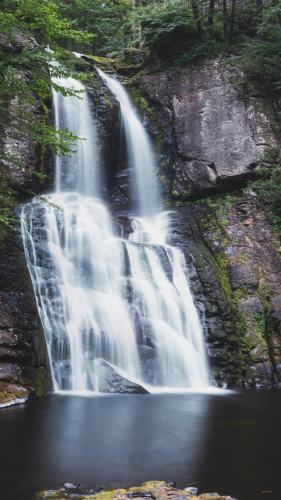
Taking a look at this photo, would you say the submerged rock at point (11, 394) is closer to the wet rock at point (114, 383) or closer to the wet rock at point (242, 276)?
the wet rock at point (114, 383)

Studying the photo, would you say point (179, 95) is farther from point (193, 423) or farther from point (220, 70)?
point (193, 423)

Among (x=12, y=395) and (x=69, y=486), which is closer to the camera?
(x=69, y=486)

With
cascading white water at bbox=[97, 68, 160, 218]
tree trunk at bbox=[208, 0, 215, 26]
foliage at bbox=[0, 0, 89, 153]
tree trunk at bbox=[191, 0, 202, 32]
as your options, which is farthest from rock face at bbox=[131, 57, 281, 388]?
foliage at bbox=[0, 0, 89, 153]

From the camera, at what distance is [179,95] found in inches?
625

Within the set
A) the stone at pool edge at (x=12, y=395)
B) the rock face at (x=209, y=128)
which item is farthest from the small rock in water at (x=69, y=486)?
the rock face at (x=209, y=128)

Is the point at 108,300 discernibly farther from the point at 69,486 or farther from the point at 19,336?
the point at 69,486

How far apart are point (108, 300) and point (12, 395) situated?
3303mm

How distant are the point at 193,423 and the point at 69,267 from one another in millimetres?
4769

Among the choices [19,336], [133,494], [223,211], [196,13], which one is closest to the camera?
[133,494]

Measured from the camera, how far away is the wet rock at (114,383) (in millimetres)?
8336

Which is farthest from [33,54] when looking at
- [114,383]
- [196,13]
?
[196,13]

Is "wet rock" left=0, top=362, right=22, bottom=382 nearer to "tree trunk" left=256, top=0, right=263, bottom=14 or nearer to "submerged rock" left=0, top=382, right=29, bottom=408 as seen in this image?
"submerged rock" left=0, top=382, right=29, bottom=408

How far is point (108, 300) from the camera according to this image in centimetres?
1000

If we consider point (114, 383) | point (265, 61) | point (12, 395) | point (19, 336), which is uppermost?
point (265, 61)
